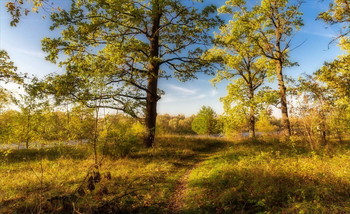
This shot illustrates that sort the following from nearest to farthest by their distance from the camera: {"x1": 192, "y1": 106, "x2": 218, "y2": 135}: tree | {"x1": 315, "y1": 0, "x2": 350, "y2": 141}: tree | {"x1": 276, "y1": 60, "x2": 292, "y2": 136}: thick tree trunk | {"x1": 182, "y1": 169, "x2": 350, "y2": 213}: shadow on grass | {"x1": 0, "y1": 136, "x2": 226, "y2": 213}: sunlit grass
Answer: {"x1": 182, "y1": 169, "x2": 350, "y2": 213}: shadow on grass, {"x1": 0, "y1": 136, "x2": 226, "y2": 213}: sunlit grass, {"x1": 315, "y1": 0, "x2": 350, "y2": 141}: tree, {"x1": 276, "y1": 60, "x2": 292, "y2": 136}: thick tree trunk, {"x1": 192, "y1": 106, "x2": 218, "y2": 135}: tree

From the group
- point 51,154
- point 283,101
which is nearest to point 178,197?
point 51,154

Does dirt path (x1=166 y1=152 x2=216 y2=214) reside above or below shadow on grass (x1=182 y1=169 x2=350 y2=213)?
below

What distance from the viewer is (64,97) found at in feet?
38.4

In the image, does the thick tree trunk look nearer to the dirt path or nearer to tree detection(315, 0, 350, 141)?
tree detection(315, 0, 350, 141)

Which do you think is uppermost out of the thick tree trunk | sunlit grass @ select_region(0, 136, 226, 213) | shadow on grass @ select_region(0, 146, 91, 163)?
the thick tree trunk

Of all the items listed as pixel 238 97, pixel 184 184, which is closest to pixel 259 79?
pixel 238 97

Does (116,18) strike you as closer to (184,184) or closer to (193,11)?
(193,11)

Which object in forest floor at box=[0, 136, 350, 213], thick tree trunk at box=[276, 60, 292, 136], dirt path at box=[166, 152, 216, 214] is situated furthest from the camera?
thick tree trunk at box=[276, 60, 292, 136]

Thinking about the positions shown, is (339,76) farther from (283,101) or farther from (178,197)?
(178,197)

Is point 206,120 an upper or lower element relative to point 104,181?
upper

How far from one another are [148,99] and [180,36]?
16.2ft

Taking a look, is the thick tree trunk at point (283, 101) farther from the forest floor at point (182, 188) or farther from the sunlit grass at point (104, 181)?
the sunlit grass at point (104, 181)

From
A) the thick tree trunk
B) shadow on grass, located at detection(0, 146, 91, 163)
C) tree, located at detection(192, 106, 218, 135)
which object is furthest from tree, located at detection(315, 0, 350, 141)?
tree, located at detection(192, 106, 218, 135)

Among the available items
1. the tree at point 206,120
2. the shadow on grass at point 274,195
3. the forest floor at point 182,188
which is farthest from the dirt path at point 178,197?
the tree at point 206,120
